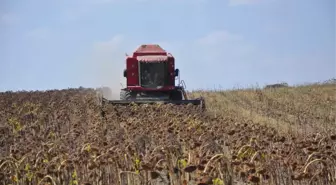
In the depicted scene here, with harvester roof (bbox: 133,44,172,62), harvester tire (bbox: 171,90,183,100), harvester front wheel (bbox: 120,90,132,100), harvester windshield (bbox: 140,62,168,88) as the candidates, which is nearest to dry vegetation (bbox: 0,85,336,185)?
harvester front wheel (bbox: 120,90,132,100)

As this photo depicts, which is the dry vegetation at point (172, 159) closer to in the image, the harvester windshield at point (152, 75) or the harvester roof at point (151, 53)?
the harvester windshield at point (152, 75)

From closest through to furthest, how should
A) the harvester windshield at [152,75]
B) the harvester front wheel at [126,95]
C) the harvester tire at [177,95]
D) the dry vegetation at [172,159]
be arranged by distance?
the dry vegetation at [172,159]
the harvester front wheel at [126,95]
the harvester tire at [177,95]
the harvester windshield at [152,75]

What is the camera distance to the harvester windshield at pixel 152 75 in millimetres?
20953

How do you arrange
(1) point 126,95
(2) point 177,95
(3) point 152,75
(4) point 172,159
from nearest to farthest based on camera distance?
(4) point 172,159 → (1) point 126,95 → (2) point 177,95 → (3) point 152,75

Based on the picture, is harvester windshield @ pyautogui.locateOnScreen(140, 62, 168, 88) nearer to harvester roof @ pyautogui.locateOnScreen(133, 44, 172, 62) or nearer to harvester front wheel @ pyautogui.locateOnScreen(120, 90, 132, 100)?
harvester roof @ pyautogui.locateOnScreen(133, 44, 172, 62)

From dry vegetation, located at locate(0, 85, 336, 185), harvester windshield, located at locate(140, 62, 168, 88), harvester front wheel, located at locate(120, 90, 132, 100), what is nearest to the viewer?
dry vegetation, located at locate(0, 85, 336, 185)

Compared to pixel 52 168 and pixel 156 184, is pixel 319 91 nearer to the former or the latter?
pixel 156 184

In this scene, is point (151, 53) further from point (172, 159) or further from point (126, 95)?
point (172, 159)

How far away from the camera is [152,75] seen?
2094 centimetres

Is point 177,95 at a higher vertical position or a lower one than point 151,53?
lower

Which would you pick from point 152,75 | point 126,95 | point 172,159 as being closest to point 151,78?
point 152,75

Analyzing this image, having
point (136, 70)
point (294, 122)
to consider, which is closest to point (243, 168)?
point (294, 122)

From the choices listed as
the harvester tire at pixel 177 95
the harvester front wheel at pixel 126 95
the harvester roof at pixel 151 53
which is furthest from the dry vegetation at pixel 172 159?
the harvester roof at pixel 151 53

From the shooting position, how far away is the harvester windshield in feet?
68.7
